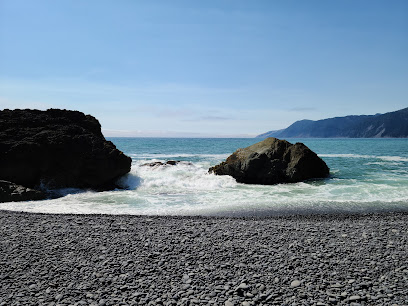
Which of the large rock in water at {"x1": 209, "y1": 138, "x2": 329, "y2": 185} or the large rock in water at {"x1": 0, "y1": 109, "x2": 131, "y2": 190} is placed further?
the large rock in water at {"x1": 209, "y1": 138, "x2": 329, "y2": 185}

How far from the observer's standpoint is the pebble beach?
5602 mm

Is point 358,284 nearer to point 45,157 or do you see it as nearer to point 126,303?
point 126,303

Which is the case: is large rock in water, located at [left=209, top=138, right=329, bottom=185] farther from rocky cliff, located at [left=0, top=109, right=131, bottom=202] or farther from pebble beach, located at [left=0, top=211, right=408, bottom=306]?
pebble beach, located at [left=0, top=211, right=408, bottom=306]

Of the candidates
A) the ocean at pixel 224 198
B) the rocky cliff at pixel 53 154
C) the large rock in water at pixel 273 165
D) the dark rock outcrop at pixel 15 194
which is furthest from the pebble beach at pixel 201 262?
the large rock in water at pixel 273 165

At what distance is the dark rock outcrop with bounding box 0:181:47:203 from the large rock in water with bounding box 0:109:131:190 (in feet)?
5.95

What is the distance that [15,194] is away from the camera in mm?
14305

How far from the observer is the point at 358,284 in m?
5.92

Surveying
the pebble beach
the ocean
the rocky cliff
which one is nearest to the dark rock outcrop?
the ocean

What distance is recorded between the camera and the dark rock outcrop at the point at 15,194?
14.1 metres

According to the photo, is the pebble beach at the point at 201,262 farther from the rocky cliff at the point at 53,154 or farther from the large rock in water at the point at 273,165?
the large rock in water at the point at 273,165

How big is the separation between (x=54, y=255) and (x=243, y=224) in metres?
5.49

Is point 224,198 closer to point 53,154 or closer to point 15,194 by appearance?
point 15,194

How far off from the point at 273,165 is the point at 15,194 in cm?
1507

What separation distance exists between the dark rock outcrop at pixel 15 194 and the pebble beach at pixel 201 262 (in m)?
4.57
